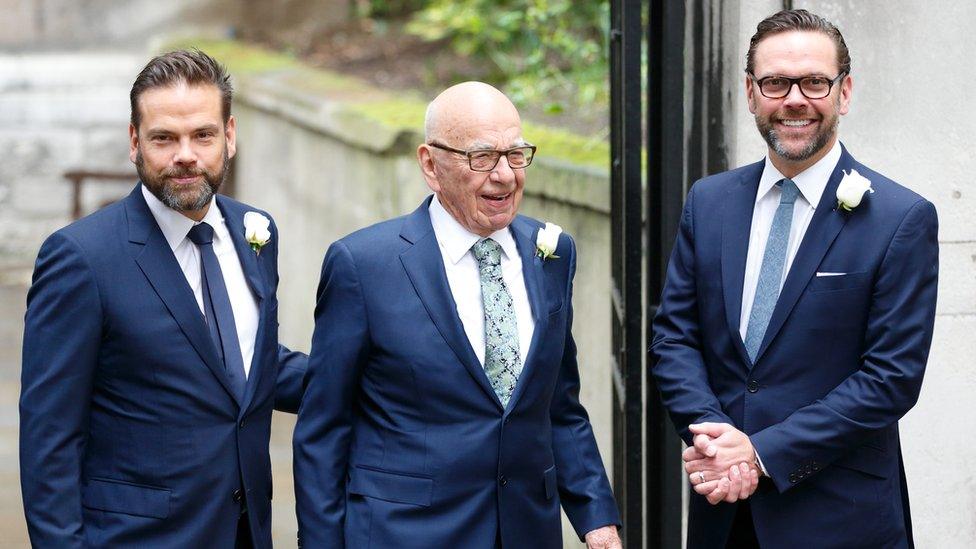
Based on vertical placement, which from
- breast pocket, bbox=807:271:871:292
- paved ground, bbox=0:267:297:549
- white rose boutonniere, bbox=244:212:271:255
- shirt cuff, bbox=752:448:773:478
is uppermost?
white rose boutonniere, bbox=244:212:271:255

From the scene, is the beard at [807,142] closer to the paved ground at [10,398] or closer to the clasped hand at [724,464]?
the clasped hand at [724,464]

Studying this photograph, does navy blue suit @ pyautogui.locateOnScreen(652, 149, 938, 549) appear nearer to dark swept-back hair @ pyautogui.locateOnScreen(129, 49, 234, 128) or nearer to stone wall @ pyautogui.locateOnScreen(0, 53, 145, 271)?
dark swept-back hair @ pyautogui.locateOnScreen(129, 49, 234, 128)

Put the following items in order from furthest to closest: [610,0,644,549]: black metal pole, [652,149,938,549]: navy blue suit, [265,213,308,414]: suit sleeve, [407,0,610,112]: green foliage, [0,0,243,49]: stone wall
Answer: [0,0,243,49]: stone wall → [407,0,610,112]: green foliage → [610,0,644,549]: black metal pole → [265,213,308,414]: suit sleeve → [652,149,938,549]: navy blue suit

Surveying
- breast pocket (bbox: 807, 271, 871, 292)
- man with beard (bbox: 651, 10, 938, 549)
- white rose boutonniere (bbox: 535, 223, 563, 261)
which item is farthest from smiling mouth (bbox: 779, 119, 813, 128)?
white rose boutonniere (bbox: 535, 223, 563, 261)

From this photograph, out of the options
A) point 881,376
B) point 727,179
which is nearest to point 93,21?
point 727,179

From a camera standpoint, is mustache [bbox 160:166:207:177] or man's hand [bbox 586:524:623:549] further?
man's hand [bbox 586:524:623:549]

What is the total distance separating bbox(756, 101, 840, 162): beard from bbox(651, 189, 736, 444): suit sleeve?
12.9 inches

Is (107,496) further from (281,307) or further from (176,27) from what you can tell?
(176,27)

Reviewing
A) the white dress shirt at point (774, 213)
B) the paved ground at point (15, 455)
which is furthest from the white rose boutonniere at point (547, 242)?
the paved ground at point (15, 455)

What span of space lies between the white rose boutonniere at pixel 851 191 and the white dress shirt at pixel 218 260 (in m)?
1.45

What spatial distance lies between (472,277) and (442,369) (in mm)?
258

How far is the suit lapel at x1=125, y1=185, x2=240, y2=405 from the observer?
3.66m

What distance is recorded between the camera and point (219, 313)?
12.3 ft

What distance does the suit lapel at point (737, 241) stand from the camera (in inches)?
154
